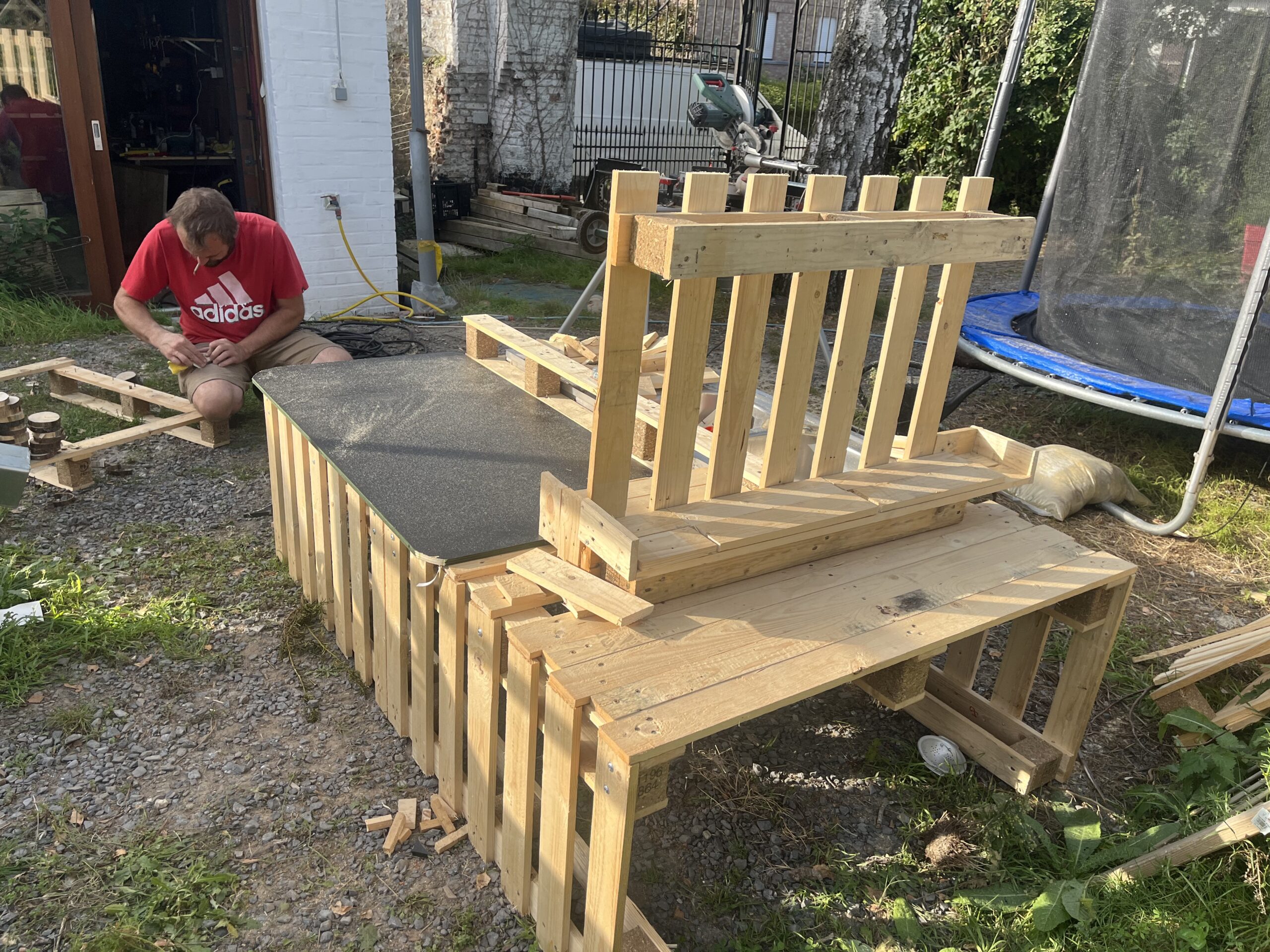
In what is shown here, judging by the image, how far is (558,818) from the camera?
1.81 meters

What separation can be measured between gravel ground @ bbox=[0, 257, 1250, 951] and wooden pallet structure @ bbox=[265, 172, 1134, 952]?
0.17 m

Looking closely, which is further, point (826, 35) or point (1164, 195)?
point (826, 35)

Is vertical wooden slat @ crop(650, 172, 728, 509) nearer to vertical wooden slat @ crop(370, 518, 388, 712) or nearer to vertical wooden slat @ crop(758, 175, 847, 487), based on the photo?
vertical wooden slat @ crop(758, 175, 847, 487)

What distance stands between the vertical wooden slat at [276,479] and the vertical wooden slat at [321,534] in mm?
319

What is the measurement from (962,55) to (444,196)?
249 inches

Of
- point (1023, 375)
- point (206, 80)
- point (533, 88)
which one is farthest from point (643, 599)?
point (533, 88)

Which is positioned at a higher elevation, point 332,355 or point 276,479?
point 332,355

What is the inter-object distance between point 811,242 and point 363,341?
3.75 metres

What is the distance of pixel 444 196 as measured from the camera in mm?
9102

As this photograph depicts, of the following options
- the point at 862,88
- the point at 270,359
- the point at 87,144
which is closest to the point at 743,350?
the point at 270,359

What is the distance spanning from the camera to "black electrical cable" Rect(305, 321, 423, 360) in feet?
16.3

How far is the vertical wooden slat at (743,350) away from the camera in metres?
1.91

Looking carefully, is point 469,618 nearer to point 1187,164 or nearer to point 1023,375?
point 1023,375

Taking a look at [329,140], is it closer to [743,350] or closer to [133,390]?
[133,390]
